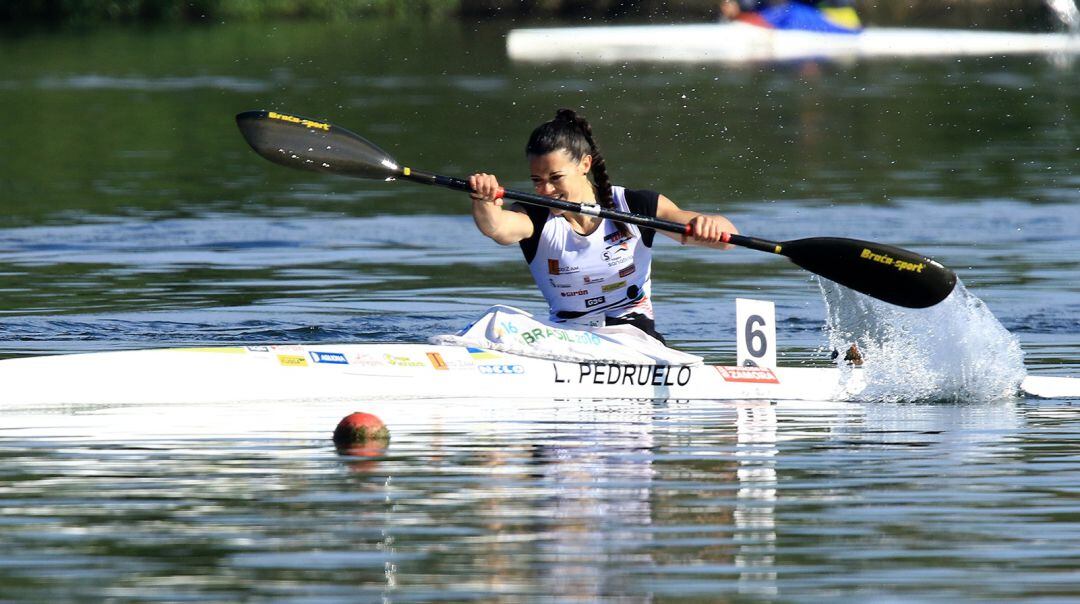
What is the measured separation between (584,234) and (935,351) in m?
2.21

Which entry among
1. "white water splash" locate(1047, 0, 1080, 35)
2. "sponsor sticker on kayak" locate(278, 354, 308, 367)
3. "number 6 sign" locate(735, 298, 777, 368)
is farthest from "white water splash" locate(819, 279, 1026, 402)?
"white water splash" locate(1047, 0, 1080, 35)

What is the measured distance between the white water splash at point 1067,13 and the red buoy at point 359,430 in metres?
47.5

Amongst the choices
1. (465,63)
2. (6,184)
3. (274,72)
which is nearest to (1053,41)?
(465,63)

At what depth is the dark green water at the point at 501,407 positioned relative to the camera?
21.4 ft

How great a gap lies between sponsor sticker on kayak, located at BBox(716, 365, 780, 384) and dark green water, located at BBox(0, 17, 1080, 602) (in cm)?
41

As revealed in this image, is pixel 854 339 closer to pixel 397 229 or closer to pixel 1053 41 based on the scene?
pixel 397 229

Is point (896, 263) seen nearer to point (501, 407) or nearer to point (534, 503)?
point (501, 407)

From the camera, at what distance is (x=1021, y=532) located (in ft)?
23.0

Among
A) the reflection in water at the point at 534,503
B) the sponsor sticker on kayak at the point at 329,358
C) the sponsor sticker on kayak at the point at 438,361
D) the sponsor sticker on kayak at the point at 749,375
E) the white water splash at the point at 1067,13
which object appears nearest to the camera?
the reflection in water at the point at 534,503

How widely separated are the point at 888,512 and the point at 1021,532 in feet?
1.74

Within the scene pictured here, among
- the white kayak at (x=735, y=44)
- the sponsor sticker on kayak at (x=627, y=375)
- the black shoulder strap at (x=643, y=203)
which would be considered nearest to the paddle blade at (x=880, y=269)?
the black shoulder strap at (x=643, y=203)

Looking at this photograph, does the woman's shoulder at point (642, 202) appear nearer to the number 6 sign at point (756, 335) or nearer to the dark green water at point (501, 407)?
the number 6 sign at point (756, 335)

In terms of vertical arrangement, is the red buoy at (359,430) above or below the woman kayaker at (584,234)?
below

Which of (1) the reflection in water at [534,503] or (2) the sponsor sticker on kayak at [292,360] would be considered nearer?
(1) the reflection in water at [534,503]
